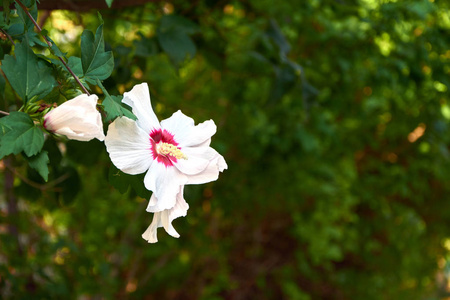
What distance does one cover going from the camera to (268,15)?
1.81 m

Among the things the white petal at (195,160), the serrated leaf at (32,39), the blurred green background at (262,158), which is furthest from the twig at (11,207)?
the white petal at (195,160)

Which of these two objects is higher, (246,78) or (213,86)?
(246,78)

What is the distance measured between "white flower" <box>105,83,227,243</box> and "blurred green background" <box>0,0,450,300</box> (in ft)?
1.07

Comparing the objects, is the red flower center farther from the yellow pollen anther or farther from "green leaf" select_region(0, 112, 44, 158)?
"green leaf" select_region(0, 112, 44, 158)

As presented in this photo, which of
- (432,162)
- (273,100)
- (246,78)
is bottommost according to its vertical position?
(432,162)

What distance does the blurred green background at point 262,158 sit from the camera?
151 cm

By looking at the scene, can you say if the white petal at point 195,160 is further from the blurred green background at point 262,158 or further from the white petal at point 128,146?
the blurred green background at point 262,158

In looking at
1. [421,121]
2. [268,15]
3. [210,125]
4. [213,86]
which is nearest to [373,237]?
[421,121]

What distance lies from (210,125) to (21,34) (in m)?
0.29

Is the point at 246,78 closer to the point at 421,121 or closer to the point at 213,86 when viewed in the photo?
the point at 213,86

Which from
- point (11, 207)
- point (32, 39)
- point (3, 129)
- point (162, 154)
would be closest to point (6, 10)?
point (32, 39)

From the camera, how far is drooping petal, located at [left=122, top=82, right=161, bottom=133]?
65cm

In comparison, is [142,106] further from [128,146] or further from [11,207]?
[11,207]

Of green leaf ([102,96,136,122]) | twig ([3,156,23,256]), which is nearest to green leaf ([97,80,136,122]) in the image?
green leaf ([102,96,136,122])
